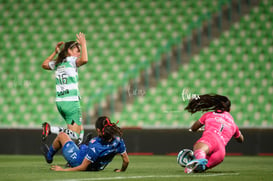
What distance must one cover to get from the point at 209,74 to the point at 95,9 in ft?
14.4

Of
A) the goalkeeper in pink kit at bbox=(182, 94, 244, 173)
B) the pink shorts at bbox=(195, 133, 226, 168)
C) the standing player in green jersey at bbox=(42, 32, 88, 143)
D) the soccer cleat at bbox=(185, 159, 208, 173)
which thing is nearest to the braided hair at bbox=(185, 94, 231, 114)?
the goalkeeper in pink kit at bbox=(182, 94, 244, 173)

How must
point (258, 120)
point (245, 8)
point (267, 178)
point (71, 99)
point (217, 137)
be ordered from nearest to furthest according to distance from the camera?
point (267, 178) < point (217, 137) < point (71, 99) < point (258, 120) < point (245, 8)

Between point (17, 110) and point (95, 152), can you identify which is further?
point (17, 110)

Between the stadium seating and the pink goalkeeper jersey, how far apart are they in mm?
7384

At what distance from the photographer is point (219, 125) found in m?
6.55

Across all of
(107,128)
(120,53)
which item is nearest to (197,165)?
(107,128)

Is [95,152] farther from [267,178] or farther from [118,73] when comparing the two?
[118,73]

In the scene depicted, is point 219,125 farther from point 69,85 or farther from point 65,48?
point 65,48

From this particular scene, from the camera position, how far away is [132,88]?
47.9 feet

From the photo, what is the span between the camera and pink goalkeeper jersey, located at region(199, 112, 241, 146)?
6539 mm

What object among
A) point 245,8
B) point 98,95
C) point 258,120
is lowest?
point 258,120

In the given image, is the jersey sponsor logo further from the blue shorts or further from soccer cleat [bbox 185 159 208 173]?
soccer cleat [bbox 185 159 208 173]

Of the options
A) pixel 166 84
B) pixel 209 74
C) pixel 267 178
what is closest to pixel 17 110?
pixel 166 84

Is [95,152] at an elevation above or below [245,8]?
below
